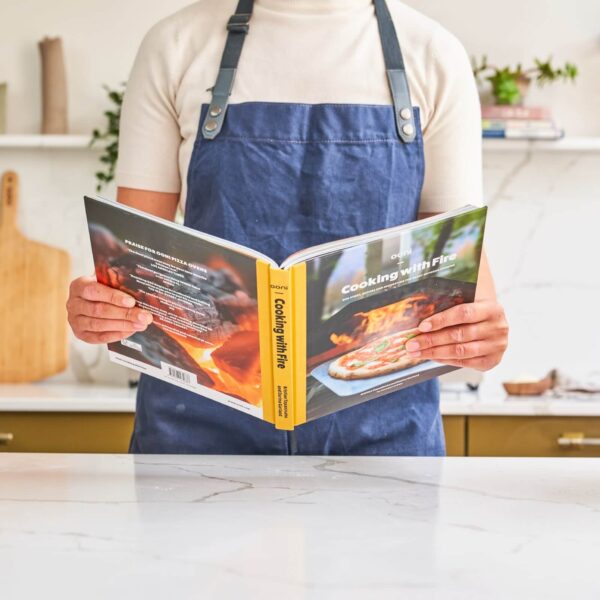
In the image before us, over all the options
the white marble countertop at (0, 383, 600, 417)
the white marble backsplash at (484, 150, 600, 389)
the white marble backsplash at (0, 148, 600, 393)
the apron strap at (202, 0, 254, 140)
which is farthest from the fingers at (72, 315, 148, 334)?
the white marble backsplash at (484, 150, 600, 389)

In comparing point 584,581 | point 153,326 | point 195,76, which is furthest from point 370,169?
point 584,581

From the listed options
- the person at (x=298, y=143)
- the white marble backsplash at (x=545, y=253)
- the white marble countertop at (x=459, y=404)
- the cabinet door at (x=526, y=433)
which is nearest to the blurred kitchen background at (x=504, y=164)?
the white marble backsplash at (x=545, y=253)

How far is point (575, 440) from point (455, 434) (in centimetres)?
29

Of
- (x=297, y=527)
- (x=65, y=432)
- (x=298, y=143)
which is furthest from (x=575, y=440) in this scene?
(x=297, y=527)

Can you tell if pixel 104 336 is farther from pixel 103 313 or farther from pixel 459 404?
pixel 459 404

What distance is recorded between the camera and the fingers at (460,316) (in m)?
1.22

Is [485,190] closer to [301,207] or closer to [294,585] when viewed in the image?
[301,207]

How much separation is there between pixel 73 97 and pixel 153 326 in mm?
1978

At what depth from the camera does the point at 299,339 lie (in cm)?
116

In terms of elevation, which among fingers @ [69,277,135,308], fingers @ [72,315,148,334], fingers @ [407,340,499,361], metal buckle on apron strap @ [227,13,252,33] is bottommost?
fingers @ [407,340,499,361]

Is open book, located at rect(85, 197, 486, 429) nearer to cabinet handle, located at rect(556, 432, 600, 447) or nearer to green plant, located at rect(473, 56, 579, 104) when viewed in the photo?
cabinet handle, located at rect(556, 432, 600, 447)

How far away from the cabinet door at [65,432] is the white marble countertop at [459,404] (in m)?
0.02

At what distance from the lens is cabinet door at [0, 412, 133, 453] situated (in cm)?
254

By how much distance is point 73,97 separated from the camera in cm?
304
